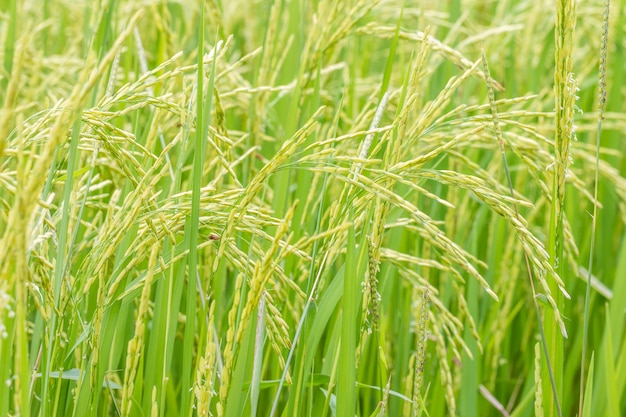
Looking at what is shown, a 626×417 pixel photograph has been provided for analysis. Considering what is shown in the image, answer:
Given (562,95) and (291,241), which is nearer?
(562,95)

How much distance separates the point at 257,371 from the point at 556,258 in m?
0.42

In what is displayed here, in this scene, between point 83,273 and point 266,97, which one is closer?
point 83,273

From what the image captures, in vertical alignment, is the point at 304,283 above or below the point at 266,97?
below

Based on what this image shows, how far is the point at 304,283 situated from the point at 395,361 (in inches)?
15.2

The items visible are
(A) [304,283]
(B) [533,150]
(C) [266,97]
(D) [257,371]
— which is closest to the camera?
(D) [257,371]

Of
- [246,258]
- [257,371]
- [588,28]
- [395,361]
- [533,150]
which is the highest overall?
[588,28]

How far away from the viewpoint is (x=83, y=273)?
1.08 metres

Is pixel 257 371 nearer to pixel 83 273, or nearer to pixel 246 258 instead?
pixel 246 258

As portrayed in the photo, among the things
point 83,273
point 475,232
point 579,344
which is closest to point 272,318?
point 83,273

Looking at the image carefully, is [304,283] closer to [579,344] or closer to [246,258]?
[246,258]

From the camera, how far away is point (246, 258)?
3.61 feet

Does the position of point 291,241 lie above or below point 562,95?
below

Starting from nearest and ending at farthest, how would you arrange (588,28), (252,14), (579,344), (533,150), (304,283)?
(533,150) < (304,283) < (579,344) < (588,28) < (252,14)

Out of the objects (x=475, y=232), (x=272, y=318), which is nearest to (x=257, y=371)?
(x=272, y=318)
